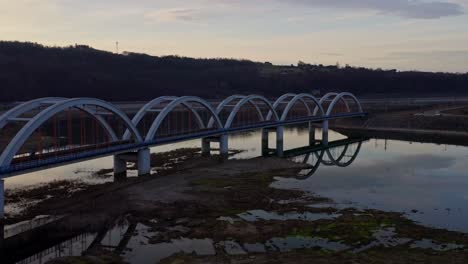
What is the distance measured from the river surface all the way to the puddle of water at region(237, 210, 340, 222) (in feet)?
9.56

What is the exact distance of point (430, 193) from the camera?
1356 inches

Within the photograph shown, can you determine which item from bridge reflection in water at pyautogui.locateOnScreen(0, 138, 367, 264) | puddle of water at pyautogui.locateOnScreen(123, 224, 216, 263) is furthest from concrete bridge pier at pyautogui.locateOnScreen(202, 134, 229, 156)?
puddle of water at pyautogui.locateOnScreen(123, 224, 216, 263)

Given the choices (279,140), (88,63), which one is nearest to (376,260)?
(279,140)

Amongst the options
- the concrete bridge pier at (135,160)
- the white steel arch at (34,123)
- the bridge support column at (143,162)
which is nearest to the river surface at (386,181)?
the concrete bridge pier at (135,160)

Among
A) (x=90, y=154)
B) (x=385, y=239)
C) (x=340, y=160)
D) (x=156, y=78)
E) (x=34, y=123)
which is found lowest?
(x=340, y=160)

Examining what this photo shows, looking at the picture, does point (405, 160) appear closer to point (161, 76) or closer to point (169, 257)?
point (169, 257)

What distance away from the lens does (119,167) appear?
131ft

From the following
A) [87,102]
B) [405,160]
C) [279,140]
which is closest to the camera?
[87,102]

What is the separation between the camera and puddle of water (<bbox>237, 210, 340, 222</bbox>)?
27594 mm

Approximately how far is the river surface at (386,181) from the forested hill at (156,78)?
67947mm

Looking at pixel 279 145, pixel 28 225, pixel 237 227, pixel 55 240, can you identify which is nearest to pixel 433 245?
pixel 237 227

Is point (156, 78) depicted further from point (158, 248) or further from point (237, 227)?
point (158, 248)

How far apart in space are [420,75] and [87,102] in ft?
594

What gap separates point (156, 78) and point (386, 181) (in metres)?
123
